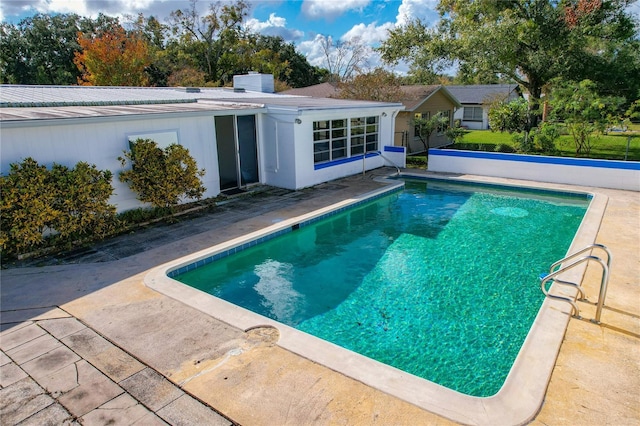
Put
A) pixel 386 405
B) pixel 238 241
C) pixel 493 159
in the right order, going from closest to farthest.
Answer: pixel 386 405 → pixel 238 241 → pixel 493 159

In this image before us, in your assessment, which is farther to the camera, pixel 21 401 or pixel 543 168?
pixel 543 168

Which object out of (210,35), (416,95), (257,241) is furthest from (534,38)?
(210,35)

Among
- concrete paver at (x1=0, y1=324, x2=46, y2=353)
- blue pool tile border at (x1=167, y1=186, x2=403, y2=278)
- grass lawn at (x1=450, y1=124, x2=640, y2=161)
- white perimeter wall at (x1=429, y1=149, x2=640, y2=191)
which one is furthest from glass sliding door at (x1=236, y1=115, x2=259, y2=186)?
grass lawn at (x1=450, y1=124, x2=640, y2=161)

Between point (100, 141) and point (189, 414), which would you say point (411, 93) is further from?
point (189, 414)

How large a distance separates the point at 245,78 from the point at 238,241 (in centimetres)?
1583

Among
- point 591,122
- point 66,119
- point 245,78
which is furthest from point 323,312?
point 245,78

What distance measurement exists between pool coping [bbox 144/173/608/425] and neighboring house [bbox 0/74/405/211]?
3.75m

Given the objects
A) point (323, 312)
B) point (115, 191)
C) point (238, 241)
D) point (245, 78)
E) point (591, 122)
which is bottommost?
point (323, 312)

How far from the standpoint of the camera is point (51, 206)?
796 centimetres

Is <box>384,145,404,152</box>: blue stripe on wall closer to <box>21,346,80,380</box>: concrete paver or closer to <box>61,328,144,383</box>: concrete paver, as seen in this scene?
<box>61,328,144,383</box>: concrete paver

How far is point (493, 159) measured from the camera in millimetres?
15219

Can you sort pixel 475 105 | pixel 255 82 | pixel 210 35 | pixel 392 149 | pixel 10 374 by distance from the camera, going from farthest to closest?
pixel 210 35 < pixel 475 105 < pixel 255 82 < pixel 392 149 < pixel 10 374

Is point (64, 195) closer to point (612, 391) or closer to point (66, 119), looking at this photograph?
point (66, 119)

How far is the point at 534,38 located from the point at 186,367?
19.4 meters
